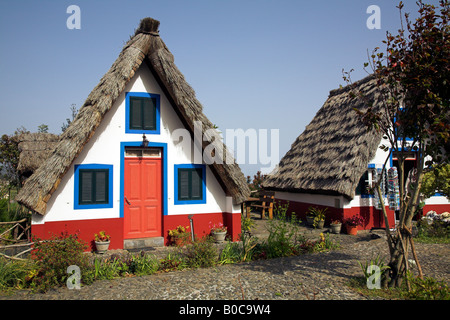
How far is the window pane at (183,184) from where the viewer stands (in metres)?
9.95

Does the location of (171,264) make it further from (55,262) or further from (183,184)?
(183,184)

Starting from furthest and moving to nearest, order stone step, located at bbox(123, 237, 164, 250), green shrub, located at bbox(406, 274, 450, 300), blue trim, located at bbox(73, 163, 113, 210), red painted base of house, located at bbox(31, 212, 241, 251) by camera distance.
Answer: stone step, located at bbox(123, 237, 164, 250), blue trim, located at bbox(73, 163, 113, 210), red painted base of house, located at bbox(31, 212, 241, 251), green shrub, located at bbox(406, 274, 450, 300)

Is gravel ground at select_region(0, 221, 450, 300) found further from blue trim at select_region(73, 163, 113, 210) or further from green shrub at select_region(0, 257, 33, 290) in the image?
blue trim at select_region(73, 163, 113, 210)

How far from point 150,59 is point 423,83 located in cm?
718

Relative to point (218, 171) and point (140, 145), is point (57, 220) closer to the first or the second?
point (140, 145)

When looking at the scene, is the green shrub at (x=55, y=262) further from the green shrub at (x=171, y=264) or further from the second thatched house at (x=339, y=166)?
the second thatched house at (x=339, y=166)

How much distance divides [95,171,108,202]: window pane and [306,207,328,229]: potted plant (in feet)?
22.8

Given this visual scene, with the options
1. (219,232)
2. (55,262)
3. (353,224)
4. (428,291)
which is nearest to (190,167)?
(219,232)

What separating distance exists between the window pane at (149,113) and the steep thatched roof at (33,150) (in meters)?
3.66

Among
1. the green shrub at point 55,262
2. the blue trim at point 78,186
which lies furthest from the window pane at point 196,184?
the green shrub at point 55,262

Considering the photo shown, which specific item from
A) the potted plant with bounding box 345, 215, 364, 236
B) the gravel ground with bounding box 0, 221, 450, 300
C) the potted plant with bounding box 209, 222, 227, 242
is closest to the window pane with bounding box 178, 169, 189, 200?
the potted plant with bounding box 209, 222, 227, 242

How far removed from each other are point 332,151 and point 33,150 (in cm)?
1125

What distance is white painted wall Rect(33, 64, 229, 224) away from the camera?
8.74 m
